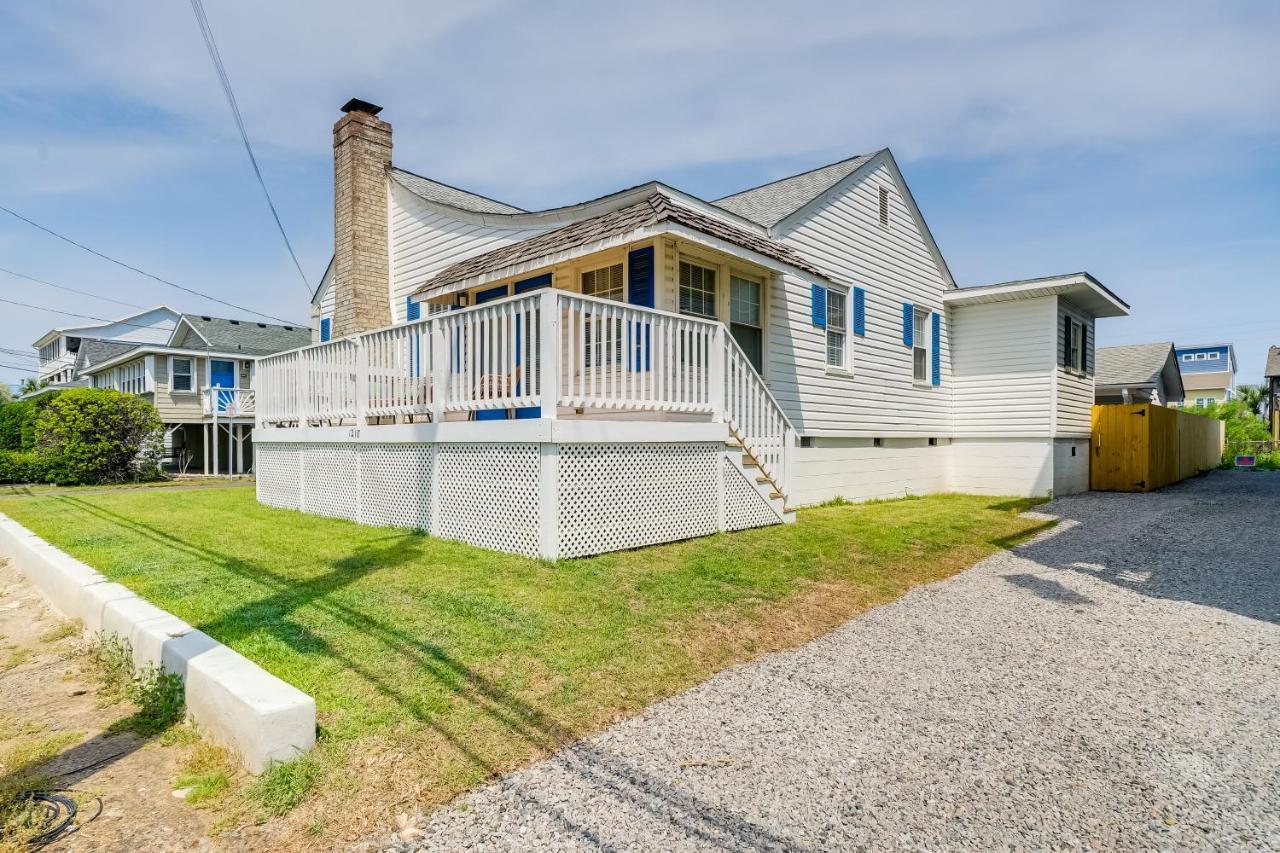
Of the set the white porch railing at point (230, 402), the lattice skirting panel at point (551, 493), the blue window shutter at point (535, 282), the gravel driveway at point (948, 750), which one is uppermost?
the blue window shutter at point (535, 282)

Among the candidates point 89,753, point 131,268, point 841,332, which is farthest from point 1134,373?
point 131,268

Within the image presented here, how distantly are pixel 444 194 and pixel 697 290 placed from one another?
20.7ft

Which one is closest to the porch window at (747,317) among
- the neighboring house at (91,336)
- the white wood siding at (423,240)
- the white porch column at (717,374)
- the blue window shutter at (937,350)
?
the white porch column at (717,374)

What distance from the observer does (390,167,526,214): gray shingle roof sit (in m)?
12.4

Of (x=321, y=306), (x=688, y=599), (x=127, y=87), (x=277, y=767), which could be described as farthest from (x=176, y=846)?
(x=127, y=87)

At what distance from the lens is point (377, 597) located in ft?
16.6

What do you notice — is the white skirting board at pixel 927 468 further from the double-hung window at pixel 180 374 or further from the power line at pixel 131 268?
the power line at pixel 131 268

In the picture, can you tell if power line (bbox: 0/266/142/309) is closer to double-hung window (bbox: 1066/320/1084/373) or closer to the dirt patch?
the dirt patch

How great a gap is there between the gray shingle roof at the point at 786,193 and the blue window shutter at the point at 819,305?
135 centimetres

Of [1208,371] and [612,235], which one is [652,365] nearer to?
[612,235]

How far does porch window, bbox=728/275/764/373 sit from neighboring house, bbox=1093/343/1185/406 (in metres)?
15.2

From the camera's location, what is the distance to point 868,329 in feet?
42.4

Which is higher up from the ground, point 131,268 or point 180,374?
point 131,268

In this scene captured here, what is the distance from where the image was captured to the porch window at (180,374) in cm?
2527
